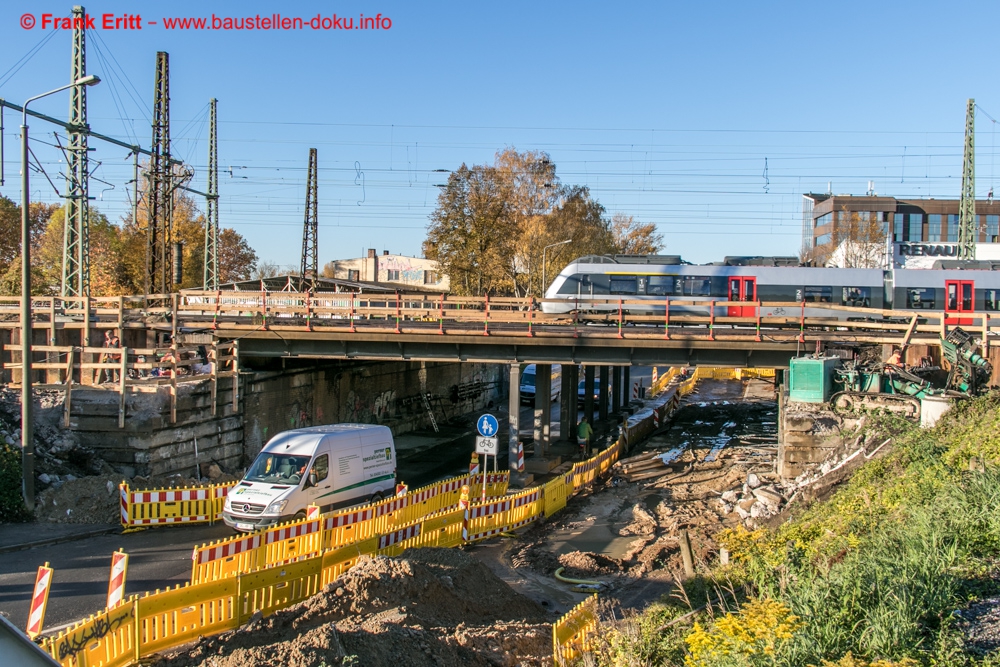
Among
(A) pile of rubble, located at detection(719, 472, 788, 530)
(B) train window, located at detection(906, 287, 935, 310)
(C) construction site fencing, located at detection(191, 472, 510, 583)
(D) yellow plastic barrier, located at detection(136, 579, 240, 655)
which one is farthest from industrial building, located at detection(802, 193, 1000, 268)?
(D) yellow plastic barrier, located at detection(136, 579, 240, 655)

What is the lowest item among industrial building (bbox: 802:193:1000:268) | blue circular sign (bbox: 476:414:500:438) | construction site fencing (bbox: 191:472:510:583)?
construction site fencing (bbox: 191:472:510:583)

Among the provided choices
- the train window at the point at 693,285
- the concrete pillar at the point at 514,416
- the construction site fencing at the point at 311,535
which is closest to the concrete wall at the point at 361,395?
the concrete pillar at the point at 514,416

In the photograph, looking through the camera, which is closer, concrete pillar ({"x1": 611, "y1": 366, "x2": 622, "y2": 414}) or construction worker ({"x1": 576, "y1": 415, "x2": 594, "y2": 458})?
construction worker ({"x1": 576, "y1": 415, "x2": 594, "y2": 458})

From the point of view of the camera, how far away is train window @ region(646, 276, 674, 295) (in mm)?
32125

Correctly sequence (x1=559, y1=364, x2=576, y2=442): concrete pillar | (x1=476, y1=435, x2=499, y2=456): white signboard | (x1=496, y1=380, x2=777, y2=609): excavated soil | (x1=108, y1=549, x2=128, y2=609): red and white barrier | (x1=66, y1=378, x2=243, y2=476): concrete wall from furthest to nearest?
(x1=559, y1=364, x2=576, y2=442): concrete pillar
(x1=66, y1=378, x2=243, y2=476): concrete wall
(x1=476, y1=435, x2=499, y2=456): white signboard
(x1=496, y1=380, x2=777, y2=609): excavated soil
(x1=108, y1=549, x2=128, y2=609): red and white barrier

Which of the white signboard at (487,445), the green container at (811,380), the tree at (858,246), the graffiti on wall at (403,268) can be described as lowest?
the white signboard at (487,445)

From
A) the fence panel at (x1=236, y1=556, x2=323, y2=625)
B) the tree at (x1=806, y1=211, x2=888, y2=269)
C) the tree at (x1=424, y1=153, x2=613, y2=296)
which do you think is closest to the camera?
the fence panel at (x1=236, y1=556, x2=323, y2=625)

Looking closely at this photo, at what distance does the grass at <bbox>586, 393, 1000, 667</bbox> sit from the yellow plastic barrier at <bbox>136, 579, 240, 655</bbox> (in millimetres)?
4655

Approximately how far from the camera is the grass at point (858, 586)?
562cm

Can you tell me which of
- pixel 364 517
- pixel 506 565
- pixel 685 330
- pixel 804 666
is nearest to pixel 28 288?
pixel 364 517

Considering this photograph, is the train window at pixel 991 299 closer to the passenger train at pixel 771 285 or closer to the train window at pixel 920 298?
the passenger train at pixel 771 285

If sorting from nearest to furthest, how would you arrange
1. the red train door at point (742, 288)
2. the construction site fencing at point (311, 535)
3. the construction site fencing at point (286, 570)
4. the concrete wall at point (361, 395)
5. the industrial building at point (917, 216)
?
the construction site fencing at point (286, 570) < the construction site fencing at point (311, 535) < the concrete wall at point (361, 395) < the red train door at point (742, 288) < the industrial building at point (917, 216)

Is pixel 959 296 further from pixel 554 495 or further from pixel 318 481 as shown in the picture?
pixel 318 481

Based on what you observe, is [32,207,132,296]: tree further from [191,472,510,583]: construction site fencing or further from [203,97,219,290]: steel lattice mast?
[191,472,510,583]: construction site fencing
